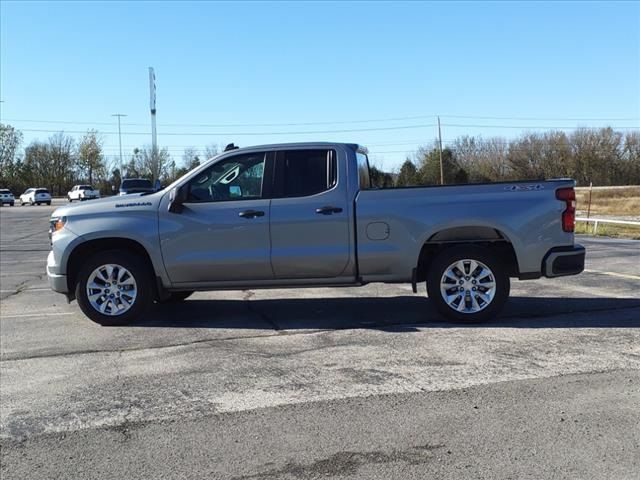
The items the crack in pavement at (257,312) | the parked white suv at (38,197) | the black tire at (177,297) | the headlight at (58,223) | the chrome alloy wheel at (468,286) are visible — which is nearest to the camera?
the chrome alloy wheel at (468,286)

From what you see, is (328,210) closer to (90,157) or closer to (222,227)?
(222,227)

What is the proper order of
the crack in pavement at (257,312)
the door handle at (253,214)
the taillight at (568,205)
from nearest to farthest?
the taillight at (568,205) → the door handle at (253,214) → the crack in pavement at (257,312)

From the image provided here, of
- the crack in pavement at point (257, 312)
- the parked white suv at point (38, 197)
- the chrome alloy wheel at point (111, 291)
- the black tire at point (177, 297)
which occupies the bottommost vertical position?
the crack in pavement at point (257, 312)

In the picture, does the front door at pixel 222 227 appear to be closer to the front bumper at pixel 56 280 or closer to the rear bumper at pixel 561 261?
the front bumper at pixel 56 280

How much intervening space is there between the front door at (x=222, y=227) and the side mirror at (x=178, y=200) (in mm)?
50

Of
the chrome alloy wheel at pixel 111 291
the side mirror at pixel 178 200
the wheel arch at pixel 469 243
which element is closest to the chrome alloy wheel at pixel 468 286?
the wheel arch at pixel 469 243

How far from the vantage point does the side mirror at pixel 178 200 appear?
→ 7227 mm

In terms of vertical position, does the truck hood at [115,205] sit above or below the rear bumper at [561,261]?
above

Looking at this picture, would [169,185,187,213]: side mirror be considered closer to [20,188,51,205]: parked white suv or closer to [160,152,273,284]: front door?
[160,152,273,284]: front door

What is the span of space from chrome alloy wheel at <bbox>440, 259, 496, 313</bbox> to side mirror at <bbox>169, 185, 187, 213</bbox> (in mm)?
3133

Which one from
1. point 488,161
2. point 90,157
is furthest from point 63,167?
point 488,161

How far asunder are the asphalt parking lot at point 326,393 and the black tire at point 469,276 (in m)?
0.23

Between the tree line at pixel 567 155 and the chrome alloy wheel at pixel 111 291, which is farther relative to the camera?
the tree line at pixel 567 155

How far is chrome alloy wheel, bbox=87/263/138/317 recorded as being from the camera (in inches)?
291
